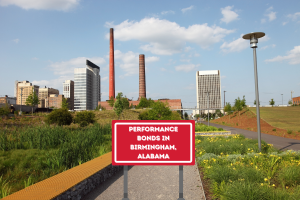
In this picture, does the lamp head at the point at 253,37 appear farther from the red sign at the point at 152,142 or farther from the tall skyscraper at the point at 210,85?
Answer: the tall skyscraper at the point at 210,85

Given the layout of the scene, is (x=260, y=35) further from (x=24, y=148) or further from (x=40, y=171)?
(x=24, y=148)

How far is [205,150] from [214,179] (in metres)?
4.19

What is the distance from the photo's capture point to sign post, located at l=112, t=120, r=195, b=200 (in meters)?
3.26

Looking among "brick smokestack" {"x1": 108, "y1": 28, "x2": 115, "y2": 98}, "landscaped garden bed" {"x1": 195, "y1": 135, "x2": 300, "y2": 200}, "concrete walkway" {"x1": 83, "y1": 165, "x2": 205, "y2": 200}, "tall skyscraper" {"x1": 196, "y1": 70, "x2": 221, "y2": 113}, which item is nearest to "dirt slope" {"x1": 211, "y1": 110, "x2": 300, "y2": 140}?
"landscaped garden bed" {"x1": 195, "y1": 135, "x2": 300, "y2": 200}

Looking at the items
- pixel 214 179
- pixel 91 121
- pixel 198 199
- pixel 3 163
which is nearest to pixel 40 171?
pixel 3 163

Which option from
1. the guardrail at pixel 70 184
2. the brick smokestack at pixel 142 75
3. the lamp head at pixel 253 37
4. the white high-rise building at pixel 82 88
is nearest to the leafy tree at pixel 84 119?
the guardrail at pixel 70 184

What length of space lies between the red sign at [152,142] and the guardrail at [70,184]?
209 centimetres

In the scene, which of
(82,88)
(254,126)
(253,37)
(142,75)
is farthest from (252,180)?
(82,88)

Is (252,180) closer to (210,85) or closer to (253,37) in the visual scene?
(253,37)

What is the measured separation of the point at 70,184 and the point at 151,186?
2.34 metres

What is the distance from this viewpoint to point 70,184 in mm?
4789

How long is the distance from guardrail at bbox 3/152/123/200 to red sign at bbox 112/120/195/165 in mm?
2089

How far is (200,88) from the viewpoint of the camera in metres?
Result: 178

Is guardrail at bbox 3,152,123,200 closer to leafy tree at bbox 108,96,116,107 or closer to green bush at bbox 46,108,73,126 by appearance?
green bush at bbox 46,108,73,126
